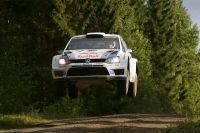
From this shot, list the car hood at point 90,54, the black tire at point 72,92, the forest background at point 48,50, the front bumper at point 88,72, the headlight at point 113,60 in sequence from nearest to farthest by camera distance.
A: the front bumper at point 88,72
the car hood at point 90,54
the headlight at point 113,60
the black tire at point 72,92
the forest background at point 48,50

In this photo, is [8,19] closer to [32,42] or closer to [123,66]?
[32,42]

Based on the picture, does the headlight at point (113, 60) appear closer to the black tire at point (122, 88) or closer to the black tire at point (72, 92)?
the black tire at point (122, 88)

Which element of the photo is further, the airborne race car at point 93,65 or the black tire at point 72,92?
the black tire at point 72,92

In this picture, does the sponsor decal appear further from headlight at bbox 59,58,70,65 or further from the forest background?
the forest background

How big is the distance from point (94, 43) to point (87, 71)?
3.46 ft

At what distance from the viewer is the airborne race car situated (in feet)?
40.6

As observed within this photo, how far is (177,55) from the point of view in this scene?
63656 millimetres

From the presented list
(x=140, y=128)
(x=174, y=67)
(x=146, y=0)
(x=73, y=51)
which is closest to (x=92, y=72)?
(x=73, y=51)

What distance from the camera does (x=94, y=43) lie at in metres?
13.2

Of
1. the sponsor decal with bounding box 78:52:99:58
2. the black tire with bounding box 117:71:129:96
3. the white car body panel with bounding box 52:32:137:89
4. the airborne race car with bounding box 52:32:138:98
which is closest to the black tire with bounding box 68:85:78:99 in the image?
the airborne race car with bounding box 52:32:138:98

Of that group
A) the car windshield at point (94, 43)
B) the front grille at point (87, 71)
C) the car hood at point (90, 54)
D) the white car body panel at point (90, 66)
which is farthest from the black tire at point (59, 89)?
the car windshield at point (94, 43)

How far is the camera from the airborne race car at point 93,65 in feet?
40.6

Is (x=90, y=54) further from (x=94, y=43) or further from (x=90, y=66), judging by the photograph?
(x=94, y=43)

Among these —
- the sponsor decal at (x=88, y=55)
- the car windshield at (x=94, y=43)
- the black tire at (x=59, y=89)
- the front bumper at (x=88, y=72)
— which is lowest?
the black tire at (x=59, y=89)
